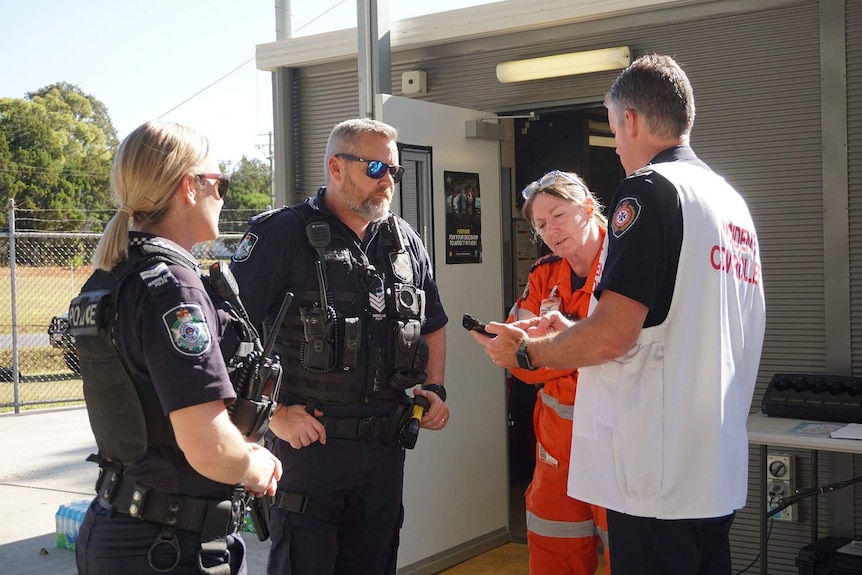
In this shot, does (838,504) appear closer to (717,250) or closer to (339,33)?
(717,250)

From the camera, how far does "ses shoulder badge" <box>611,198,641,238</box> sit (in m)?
2.26

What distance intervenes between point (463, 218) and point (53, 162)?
3721cm

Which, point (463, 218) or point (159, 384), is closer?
point (159, 384)

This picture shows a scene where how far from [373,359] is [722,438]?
1308 millimetres

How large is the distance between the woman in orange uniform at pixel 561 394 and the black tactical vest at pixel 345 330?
50 centimetres

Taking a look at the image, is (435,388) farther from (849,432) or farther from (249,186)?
(249,186)

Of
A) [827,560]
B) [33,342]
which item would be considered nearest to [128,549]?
[827,560]

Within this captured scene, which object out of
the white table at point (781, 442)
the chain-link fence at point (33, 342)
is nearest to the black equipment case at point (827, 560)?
the white table at point (781, 442)

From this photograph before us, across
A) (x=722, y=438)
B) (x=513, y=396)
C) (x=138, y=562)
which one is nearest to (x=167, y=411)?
(x=138, y=562)

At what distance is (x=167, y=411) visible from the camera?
75.3 inches

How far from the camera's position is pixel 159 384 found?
1918 millimetres

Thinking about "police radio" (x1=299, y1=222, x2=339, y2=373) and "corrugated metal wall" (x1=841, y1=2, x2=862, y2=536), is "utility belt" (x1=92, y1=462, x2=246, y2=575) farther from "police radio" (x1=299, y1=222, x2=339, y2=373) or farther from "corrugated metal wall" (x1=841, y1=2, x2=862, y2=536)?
"corrugated metal wall" (x1=841, y1=2, x2=862, y2=536)

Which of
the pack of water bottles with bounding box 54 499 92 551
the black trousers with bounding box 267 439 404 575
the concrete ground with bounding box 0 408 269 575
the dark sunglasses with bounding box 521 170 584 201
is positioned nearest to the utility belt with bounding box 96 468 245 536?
the black trousers with bounding box 267 439 404 575

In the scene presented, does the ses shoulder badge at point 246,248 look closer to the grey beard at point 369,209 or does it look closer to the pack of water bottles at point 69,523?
the grey beard at point 369,209
